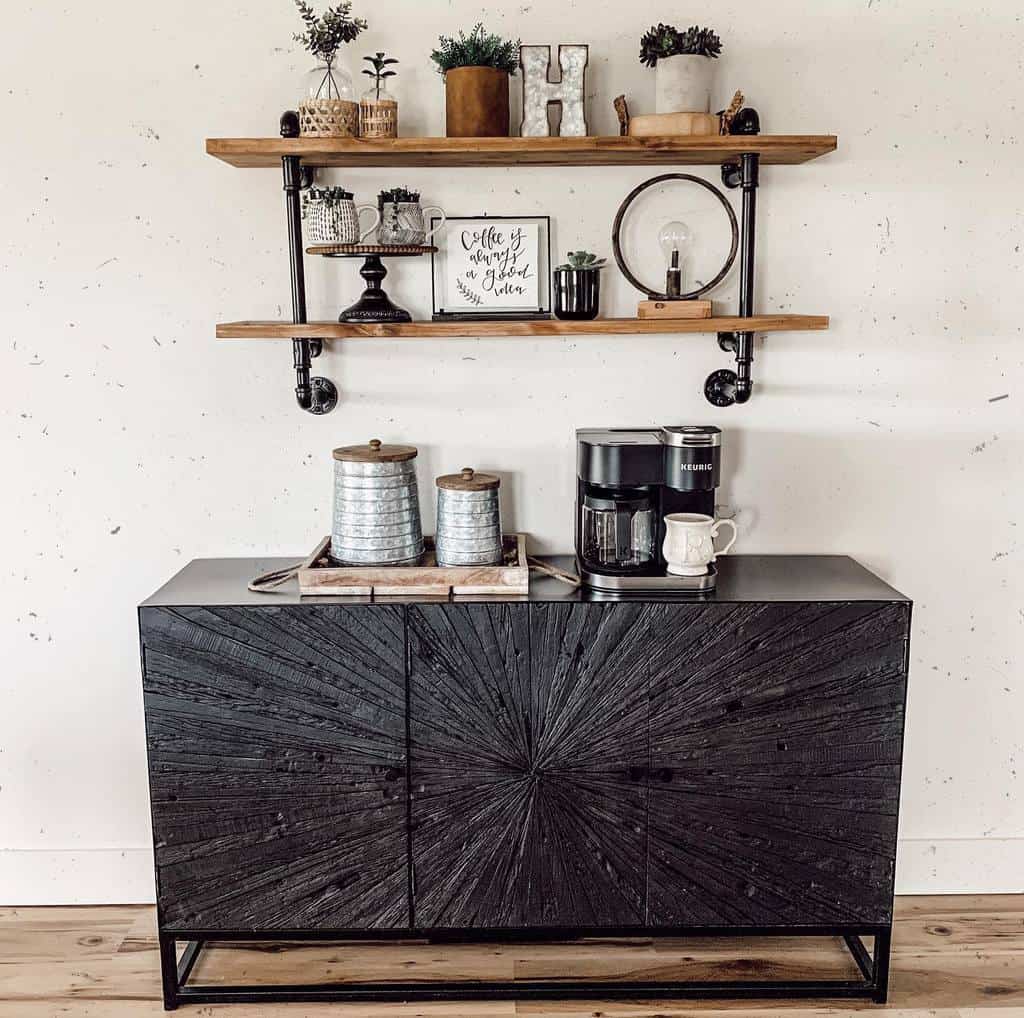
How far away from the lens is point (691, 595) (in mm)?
2125

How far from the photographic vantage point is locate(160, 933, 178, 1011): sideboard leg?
85.5 inches

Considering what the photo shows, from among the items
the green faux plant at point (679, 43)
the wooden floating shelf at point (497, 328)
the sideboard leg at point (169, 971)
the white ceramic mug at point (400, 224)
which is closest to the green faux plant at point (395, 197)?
the white ceramic mug at point (400, 224)

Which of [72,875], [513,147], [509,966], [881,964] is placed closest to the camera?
[513,147]

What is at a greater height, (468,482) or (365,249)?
(365,249)

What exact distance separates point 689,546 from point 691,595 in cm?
10

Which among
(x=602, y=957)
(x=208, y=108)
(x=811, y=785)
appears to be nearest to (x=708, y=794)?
(x=811, y=785)

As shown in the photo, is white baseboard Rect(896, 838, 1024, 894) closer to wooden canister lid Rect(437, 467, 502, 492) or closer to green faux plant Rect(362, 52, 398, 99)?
wooden canister lid Rect(437, 467, 502, 492)

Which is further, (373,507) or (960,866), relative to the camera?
(960,866)

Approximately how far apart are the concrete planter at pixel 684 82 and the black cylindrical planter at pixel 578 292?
34cm

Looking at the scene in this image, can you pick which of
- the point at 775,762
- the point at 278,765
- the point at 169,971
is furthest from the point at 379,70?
the point at 169,971

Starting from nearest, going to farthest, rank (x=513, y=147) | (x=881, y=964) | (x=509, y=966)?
1. (x=513, y=147)
2. (x=881, y=964)
3. (x=509, y=966)

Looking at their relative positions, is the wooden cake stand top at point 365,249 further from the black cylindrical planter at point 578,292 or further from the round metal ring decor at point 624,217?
the round metal ring decor at point 624,217

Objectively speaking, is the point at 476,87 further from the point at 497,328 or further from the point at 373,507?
the point at 373,507

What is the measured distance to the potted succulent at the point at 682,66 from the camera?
6.97 feet
